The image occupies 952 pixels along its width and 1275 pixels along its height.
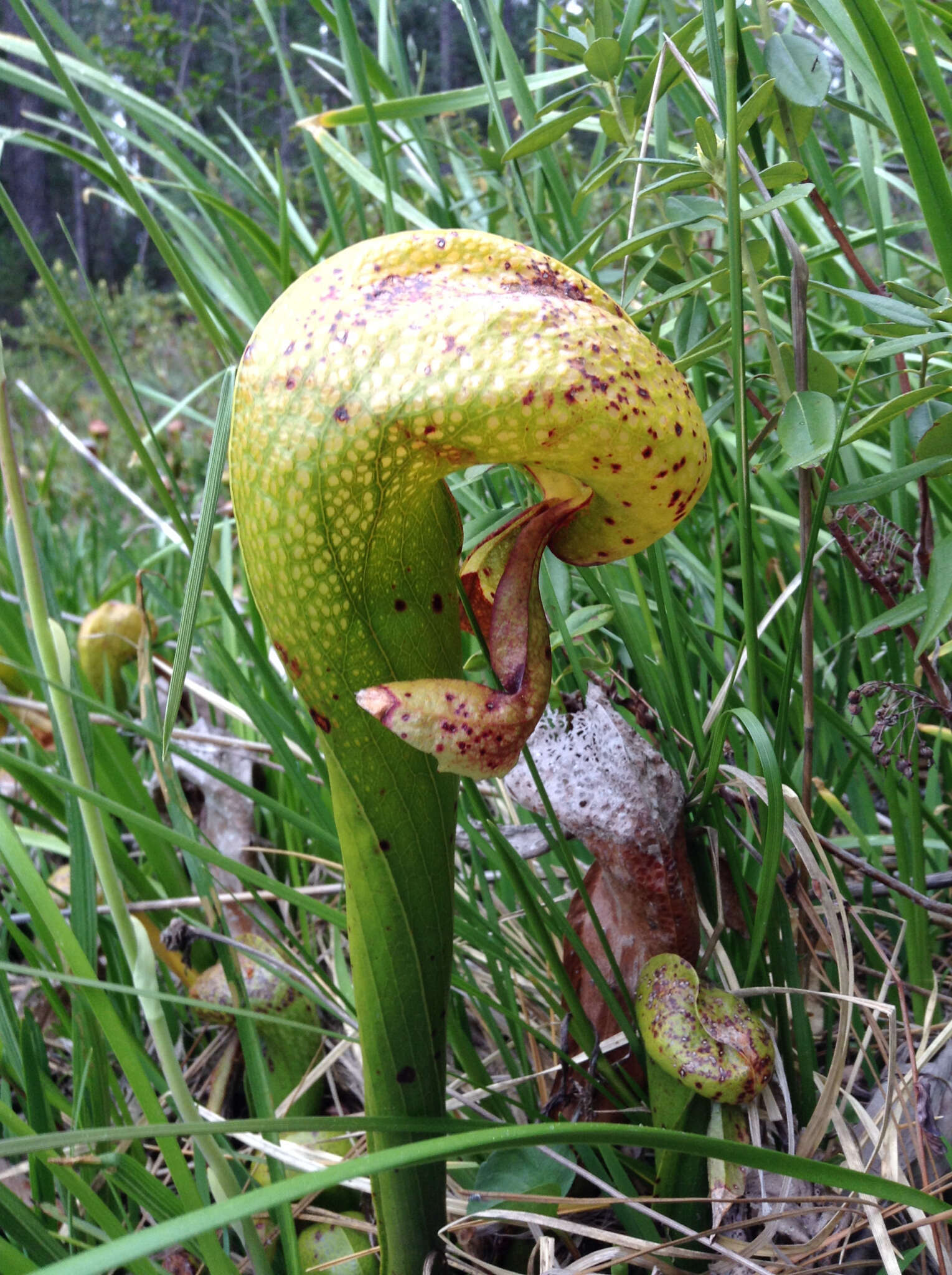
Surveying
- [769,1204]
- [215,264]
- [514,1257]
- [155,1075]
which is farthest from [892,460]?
[215,264]

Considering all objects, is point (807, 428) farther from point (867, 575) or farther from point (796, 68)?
point (796, 68)

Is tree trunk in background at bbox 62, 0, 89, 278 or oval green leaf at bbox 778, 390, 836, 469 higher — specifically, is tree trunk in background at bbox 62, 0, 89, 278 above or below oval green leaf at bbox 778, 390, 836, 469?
above

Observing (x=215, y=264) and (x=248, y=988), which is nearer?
(x=248, y=988)

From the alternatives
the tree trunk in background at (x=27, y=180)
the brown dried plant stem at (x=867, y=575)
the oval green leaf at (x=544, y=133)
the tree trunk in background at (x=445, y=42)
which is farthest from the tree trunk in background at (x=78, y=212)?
the brown dried plant stem at (x=867, y=575)

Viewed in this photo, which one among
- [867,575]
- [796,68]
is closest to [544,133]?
[796,68]

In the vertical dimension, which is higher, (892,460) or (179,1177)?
(892,460)

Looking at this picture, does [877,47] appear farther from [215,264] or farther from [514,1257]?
[215,264]

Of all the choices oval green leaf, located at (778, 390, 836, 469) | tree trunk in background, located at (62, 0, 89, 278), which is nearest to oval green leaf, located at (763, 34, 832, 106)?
oval green leaf, located at (778, 390, 836, 469)

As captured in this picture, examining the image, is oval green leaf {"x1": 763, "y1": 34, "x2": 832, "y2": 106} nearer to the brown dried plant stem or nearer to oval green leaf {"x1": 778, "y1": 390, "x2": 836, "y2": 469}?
oval green leaf {"x1": 778, "y1": 390, "x2": 836, "y2": 469}
